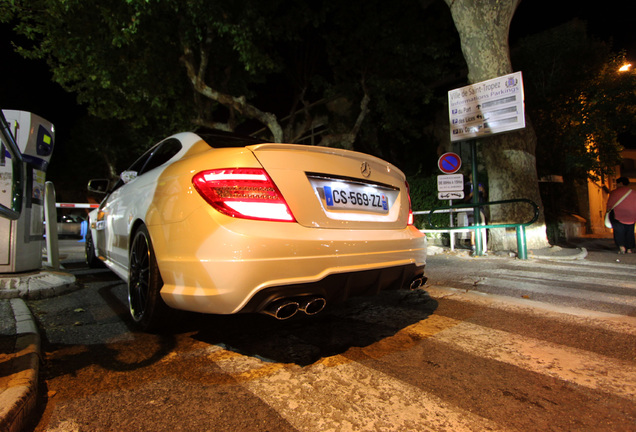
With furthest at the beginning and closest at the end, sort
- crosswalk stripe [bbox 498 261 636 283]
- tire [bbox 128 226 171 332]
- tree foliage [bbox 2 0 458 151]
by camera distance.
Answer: tree foliage [bbox 2 0 458 151], crosswalk stripe [bbox 498 261 636 283], tire [bbox 128 226 171 332]

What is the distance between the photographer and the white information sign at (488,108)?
270 inches

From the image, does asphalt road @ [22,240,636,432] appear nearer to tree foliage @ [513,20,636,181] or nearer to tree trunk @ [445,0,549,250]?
tree trunk @ [445,0,549,250]

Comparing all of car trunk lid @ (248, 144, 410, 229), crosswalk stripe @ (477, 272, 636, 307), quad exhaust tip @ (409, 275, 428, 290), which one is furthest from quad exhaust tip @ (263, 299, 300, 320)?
crosswalk stripe @ (477, 272, 636, 307)

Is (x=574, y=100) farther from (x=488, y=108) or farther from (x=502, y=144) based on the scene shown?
(x=488, y=108)

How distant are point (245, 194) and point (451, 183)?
22.8 ft

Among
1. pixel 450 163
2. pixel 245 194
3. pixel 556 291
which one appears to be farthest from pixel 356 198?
pixel 450 163

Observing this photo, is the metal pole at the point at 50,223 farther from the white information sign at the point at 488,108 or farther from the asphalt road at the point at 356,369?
the white information sign at the point at 488,108

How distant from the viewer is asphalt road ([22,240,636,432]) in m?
1.63

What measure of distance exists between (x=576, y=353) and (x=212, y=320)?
106 inches

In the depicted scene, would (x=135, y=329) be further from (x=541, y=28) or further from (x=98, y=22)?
(x=541, y=28)

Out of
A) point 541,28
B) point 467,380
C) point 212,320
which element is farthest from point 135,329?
point 541,28

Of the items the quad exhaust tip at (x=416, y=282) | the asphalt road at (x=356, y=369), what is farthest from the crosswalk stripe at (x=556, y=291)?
the quad exhaust tip at (x=416, y=282)

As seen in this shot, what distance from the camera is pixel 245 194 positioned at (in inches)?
82.8

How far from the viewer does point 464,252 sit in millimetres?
7633
